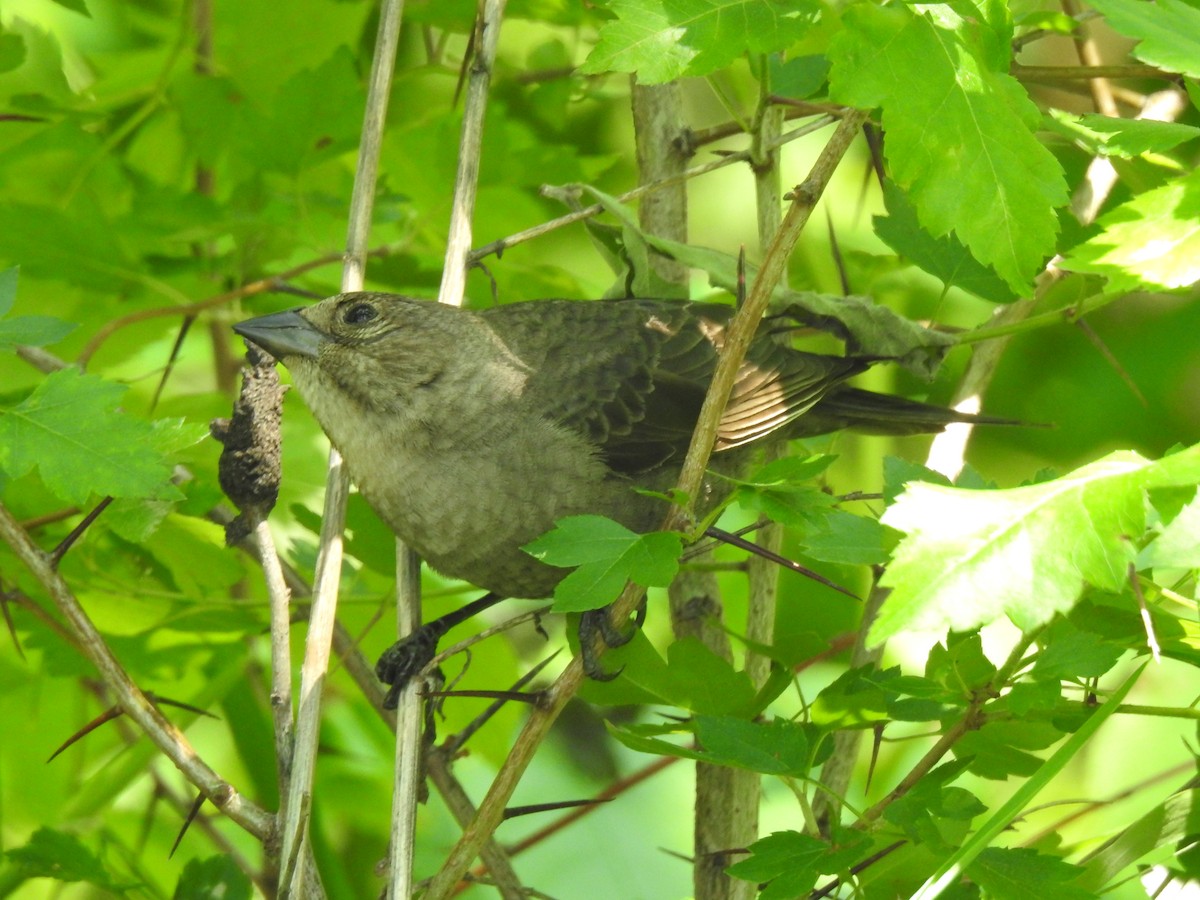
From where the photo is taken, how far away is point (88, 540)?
2.52 metres

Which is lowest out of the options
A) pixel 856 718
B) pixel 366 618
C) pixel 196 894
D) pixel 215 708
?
pixel 215 708

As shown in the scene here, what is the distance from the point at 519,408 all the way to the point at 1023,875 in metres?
1.50

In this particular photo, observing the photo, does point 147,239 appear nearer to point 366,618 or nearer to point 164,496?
point 366,618

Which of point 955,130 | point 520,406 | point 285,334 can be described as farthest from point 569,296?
point 955,130

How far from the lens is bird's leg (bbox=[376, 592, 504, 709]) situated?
2.46 metres

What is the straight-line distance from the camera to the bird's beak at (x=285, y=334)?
2848 millimetres

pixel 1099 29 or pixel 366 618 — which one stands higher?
pixel 1099 29

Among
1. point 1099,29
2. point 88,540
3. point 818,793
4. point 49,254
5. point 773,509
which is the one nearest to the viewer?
point 773,509

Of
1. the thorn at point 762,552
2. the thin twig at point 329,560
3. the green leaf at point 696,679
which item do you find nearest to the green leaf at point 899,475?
the thorn at point 762,552

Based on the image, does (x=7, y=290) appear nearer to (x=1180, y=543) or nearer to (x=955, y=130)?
(x=955, y=130)

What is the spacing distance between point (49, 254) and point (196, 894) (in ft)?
4.48

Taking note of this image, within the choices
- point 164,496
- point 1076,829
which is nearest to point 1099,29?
point 1076,829

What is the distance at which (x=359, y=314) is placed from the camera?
2977mm

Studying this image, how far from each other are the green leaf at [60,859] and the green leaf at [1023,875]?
139 cm
